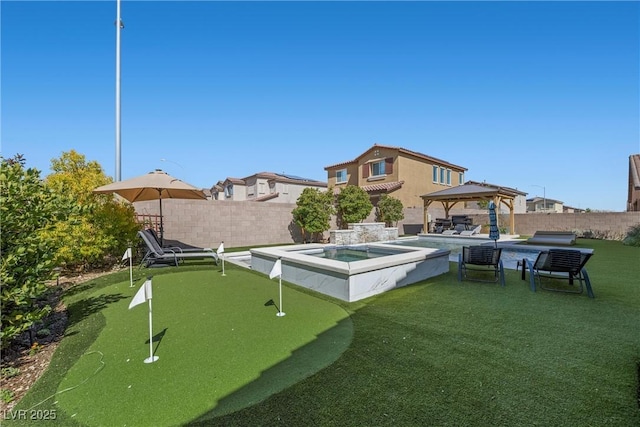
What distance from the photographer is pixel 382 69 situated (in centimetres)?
1373

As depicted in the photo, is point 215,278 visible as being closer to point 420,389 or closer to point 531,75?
point 420,389

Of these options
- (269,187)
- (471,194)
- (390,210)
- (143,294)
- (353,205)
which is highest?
(269,187)

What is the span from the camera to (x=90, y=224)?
318 inches

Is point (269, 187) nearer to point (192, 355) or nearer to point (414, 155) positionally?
point (414, 155)

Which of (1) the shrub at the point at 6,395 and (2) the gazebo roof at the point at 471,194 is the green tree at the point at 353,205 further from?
(1) the shrub at the point at 6,395

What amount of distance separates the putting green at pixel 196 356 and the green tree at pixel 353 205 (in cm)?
1186

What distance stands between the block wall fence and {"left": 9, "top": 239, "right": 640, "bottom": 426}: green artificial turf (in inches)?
313

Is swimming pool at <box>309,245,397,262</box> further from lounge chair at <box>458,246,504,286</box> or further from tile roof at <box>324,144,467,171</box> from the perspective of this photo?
tile roof at <box>324,144,467,171</box>

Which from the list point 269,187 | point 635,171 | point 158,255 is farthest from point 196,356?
point 269,187

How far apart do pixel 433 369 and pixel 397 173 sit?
21772 millimetres

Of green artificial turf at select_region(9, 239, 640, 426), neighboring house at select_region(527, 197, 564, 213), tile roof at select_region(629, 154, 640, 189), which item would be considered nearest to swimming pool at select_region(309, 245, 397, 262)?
green artificial turf at select_region(9, 239, 640, 426)

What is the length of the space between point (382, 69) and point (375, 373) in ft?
A: 46.6

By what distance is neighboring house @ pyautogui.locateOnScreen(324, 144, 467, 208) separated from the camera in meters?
23.0

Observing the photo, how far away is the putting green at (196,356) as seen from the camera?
2428 mm
